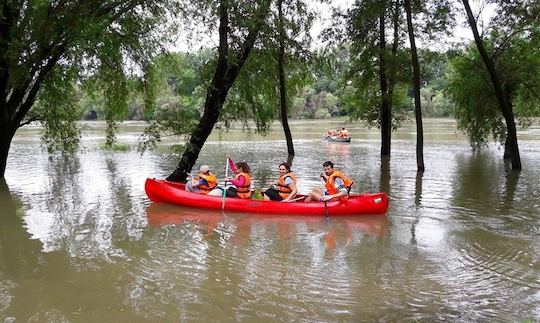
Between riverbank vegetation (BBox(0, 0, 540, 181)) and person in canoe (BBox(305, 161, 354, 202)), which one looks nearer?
person in canoe (BBox(305, 161, 354, 202))

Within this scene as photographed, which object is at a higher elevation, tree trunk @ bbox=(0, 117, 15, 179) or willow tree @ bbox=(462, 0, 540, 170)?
willow tree @ bbox=(462, 0, 540, 170)

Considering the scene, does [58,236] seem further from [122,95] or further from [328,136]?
[328,136]

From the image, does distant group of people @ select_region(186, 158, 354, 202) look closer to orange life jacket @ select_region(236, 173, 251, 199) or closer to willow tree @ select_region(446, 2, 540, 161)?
orange life jacket @ select_region(236, 173, 251, 199)

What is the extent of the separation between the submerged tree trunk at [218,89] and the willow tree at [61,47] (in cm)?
194

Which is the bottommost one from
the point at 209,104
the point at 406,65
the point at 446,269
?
the point at 446,269

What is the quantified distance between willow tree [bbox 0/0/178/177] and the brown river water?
2.62 meters

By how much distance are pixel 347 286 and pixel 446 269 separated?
60.0 inches

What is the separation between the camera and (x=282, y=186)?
412 inches

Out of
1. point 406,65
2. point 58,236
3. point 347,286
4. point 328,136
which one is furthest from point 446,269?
point 328,136

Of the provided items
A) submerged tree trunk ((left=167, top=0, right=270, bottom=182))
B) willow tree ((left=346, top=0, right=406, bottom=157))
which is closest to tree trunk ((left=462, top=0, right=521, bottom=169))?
willow tree ((left=346, top=0, right=406, bottom=157))

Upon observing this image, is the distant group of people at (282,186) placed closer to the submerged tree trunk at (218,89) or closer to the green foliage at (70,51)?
the submerged tree trunk at (218,89)

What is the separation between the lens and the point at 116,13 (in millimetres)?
13242

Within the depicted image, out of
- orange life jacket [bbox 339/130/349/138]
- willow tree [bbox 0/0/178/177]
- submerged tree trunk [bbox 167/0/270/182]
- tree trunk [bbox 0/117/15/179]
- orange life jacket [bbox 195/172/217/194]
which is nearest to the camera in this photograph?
orange life jacket [bbox 195/172/217/194]

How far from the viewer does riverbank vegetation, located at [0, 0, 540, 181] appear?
11977mm
